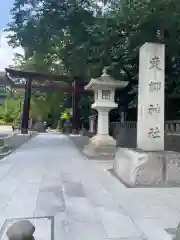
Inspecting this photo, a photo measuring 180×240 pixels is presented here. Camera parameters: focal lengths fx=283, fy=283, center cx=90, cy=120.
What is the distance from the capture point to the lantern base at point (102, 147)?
11616 mm

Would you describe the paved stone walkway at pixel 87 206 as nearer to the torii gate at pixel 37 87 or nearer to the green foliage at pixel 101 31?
the green foliage at pixel 101 31

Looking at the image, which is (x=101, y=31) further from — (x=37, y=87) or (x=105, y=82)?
(x=37, y=87)

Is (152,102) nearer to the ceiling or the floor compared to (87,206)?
nearer to the ceiling

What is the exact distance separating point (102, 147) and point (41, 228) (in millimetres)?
8095

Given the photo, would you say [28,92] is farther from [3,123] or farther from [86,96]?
[3,123]

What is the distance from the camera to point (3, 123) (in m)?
55.2

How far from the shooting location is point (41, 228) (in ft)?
12.5

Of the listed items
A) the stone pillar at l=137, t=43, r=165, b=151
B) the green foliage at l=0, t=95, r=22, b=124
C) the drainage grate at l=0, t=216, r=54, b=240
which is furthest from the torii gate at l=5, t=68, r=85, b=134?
the green foliage at l=0, t=95, r=22, b=124

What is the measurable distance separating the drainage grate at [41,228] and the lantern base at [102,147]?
734cm

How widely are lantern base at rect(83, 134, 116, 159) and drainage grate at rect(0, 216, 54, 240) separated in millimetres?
7337

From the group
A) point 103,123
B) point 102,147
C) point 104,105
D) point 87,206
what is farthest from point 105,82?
point 87,206

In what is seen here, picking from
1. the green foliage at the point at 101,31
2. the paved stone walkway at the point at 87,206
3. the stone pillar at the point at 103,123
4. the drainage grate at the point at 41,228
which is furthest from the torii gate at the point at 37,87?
the drainage grate at the point at 41,228

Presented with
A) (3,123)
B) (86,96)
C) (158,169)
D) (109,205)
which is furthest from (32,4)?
(3,123)

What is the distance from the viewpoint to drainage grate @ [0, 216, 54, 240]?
11.6 feet
